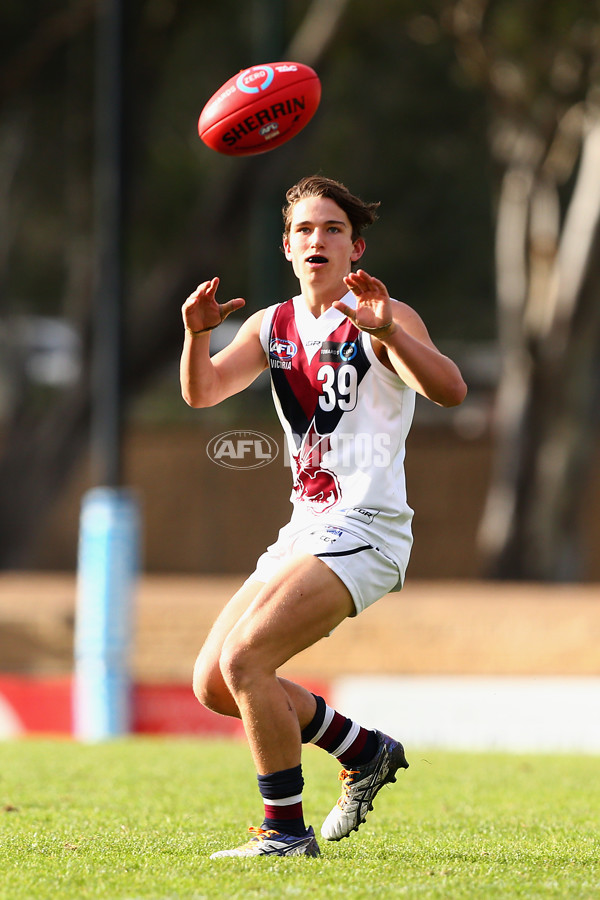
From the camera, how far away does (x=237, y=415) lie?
83.1 ft

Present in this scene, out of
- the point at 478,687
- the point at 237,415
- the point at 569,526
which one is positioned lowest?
the point at 478,687

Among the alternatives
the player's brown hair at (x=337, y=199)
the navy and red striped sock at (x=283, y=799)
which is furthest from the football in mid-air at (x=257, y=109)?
the navy and red striped sock at (x=283, y=799)

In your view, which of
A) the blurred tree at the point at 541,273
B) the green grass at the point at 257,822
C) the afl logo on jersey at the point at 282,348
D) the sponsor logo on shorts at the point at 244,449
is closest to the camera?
the green grass at the point at 257,822

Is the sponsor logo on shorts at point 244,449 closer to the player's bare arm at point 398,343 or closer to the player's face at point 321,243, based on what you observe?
the player's face at point 321,243

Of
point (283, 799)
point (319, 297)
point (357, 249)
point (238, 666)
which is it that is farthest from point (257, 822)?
point (357, 249)

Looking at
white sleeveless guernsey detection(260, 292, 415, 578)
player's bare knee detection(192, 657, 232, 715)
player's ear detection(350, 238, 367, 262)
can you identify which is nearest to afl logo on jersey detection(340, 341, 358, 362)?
white sleeveless guernsey detection(260, 292, 415, 578)

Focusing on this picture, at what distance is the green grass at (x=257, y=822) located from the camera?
4.10 meters

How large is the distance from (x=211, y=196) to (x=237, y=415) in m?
6.95

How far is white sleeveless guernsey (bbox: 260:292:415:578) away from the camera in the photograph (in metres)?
4.76

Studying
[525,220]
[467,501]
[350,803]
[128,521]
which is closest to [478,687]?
[128,521]

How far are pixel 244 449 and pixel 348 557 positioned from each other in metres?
0.96

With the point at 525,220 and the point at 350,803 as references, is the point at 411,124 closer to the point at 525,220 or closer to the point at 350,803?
the point at 525,220

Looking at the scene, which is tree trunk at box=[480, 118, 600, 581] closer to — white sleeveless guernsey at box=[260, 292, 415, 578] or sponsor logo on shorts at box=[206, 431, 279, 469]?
sponsor logo on shorts at box=[206, 431, 279, 469]

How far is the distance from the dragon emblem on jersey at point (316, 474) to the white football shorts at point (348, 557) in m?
0.11
